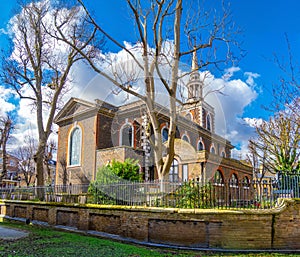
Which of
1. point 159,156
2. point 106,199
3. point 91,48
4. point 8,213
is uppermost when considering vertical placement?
point 91,48

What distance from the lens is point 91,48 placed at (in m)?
20.0

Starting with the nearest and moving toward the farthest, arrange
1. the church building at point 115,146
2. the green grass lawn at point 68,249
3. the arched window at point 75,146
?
the green grass lawn at point 68,249 → the church building at point 115,146 → the arched window at point 75,146

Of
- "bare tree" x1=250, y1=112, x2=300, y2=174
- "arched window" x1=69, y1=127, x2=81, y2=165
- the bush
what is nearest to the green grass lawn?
the bush

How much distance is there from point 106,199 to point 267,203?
6126mm

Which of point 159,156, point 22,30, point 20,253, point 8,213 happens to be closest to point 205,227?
point 159,156

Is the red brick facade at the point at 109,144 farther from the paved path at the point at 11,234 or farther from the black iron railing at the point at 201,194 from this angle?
the paved path at the point at 11,234

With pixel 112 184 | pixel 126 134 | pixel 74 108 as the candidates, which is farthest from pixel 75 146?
pixel 112 184

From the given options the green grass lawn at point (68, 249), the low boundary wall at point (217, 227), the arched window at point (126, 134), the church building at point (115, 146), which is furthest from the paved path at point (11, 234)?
the arched window at point (126, 134)

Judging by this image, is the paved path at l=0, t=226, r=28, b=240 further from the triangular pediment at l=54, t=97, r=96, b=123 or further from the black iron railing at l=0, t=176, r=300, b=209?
the triangular pediment at l=54, t=97, r=96, b=123

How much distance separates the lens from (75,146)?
987 inches

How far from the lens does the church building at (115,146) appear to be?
21406mm

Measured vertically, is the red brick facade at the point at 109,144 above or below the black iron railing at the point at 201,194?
above

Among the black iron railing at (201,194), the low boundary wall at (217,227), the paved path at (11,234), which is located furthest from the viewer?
the paved path at (11,234)

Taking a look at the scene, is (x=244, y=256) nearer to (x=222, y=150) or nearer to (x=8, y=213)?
(x=8, y=213)
